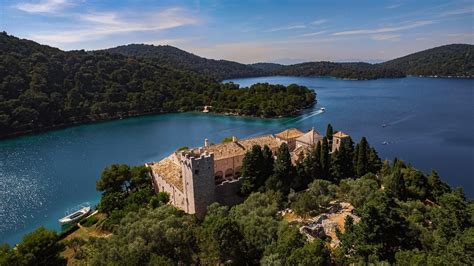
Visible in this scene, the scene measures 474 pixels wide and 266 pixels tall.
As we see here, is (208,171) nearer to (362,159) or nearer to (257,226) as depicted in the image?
(257,226)

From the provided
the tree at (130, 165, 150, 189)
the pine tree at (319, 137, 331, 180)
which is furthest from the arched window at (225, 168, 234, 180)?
the tree at (130, 165, 150, 189)

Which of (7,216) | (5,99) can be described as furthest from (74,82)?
(7,216)

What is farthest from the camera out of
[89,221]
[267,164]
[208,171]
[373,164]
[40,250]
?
[373,164]

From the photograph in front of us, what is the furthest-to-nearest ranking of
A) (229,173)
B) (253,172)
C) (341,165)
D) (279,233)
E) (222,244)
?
(229,173) → (341,165) → (253,172) → (279,233) → (222,244)

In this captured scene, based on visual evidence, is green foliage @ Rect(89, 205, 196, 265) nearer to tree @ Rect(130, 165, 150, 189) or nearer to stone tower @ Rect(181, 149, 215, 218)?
stone tower @ Rect(181, 149, 215, 218)

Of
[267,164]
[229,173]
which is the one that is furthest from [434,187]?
[229,173]

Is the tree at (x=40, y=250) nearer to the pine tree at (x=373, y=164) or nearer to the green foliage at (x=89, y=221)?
the green foliage at (x=89, y=221)

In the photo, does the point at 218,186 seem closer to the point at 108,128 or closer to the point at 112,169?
the point at 112,169
